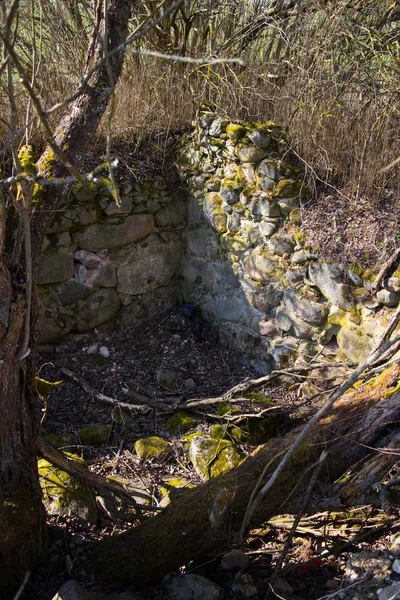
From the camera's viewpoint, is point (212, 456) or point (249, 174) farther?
point (249, 174)

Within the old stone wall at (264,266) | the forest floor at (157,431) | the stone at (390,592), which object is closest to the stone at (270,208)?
the old stone wall at (264,266)

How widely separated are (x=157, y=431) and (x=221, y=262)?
1.37 metres

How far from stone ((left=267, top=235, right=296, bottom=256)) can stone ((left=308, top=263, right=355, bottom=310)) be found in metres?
0.23

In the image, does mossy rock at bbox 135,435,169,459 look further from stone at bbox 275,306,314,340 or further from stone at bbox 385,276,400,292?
stone at bbox 385,276,400,292

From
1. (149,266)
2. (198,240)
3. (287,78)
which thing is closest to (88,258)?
(149,266)

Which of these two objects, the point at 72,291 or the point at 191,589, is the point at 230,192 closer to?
the point at 72,291

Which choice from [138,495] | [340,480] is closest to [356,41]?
[340,480]

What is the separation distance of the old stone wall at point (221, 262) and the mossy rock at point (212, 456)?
2.68 feet

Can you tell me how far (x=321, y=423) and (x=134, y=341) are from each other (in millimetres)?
2308

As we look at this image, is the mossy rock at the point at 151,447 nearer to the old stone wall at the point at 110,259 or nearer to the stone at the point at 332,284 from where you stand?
the old stone wall at the point at 110,259

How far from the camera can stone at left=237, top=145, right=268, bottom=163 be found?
3.75 m

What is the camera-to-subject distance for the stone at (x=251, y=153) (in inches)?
147

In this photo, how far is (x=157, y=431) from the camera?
3523mm

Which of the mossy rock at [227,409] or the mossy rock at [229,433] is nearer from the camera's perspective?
the mossy rock at [229,433]
